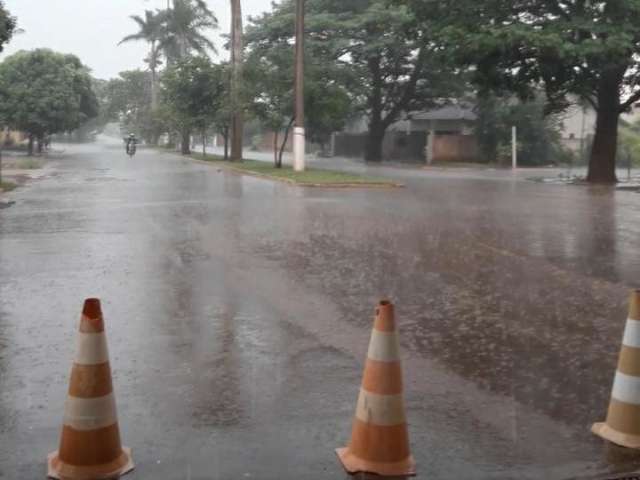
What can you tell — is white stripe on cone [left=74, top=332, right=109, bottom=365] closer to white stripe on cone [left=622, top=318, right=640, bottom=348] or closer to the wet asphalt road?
the wet asphalt road

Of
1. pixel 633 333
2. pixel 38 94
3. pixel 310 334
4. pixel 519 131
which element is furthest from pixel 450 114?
pixel 633 333

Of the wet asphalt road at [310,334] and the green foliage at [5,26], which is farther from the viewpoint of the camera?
the green foliage at [5,26]

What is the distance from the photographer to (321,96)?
29.4 m

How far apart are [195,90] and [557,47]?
2577cm

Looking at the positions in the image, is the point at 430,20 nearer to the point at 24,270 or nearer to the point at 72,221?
the point at 72,221

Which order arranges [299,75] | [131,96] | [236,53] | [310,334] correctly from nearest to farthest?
[310,334] → [299,75] → [236,53] → [131,96]

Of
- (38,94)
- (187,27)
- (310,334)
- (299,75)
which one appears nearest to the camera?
(310,334)

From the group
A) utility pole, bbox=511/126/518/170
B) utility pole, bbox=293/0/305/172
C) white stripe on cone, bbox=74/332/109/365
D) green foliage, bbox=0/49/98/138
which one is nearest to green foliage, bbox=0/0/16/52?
utility pole, bbox=293/0/305/172

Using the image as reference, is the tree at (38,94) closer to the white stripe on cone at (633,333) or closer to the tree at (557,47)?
the tree at (557,47)

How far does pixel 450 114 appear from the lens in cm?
4800

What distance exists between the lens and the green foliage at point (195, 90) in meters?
42.5

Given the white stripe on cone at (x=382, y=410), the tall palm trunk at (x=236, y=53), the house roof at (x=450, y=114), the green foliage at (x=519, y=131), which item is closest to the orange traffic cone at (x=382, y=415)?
the white stripe on cone at (x=382, y=410)

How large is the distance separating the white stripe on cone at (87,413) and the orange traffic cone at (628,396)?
2.61m

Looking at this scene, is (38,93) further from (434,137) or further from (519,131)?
(519,131)
